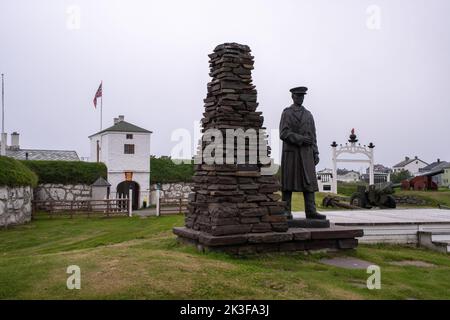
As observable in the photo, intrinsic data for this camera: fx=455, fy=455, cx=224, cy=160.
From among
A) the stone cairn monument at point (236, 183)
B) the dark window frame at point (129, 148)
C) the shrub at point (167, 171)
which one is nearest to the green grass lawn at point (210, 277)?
the stone cairn monument at point (236, 183)

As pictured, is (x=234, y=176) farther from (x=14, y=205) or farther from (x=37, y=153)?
(x=37, y=153)

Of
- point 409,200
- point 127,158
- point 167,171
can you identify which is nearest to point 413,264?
point 409,200

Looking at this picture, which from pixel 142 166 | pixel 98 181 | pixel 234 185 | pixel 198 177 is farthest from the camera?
pixel 142 166

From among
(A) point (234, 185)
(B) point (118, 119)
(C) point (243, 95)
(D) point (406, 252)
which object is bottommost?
(D) point (406, 252)

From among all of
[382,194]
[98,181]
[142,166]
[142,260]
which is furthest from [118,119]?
[142,260]

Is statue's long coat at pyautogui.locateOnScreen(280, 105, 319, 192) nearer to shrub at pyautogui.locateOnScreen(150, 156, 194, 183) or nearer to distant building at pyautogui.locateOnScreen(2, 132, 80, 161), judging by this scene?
shrub at pyautogui.locateOnScreen(150, 156, 194, 183)

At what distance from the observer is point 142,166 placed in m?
30.5

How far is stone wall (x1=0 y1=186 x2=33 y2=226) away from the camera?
790 inches

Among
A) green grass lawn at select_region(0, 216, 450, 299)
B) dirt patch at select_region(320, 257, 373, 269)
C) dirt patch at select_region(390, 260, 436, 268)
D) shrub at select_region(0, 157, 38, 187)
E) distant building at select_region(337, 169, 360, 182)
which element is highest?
distant building at select_region(337, 169, 360, 182)

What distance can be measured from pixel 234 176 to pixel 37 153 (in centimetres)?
3017

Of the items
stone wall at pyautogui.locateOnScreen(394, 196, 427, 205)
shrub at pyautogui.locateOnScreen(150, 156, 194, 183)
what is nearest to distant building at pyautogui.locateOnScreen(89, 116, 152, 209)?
shrub at pyautogui.locateOnScreen(150, 156, 194, 183)

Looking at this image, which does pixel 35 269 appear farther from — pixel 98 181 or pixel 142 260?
pixel 98 181

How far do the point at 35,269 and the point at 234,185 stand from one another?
3684 millimetres

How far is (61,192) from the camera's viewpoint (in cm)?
2881
